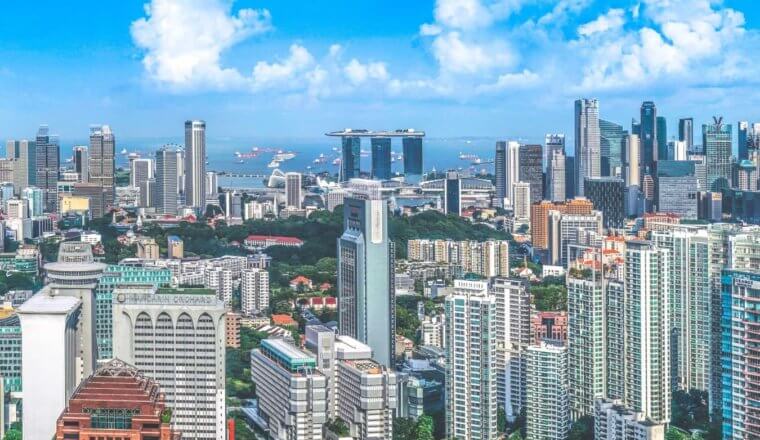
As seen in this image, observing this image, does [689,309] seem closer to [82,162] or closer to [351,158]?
[351,158]

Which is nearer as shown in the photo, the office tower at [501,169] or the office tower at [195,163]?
the office tower at [195,163]

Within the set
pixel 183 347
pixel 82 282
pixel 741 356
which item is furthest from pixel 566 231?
pixel 183 347

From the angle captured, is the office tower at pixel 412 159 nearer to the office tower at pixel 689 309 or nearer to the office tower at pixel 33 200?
the office tower at pixel 33 200

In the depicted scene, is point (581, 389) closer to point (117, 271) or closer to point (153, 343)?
point (153, 343)

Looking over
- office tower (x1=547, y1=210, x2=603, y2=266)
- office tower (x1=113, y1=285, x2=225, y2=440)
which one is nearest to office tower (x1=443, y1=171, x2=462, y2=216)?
office tower (x1=547, y1=210, x2=603, y2=266)

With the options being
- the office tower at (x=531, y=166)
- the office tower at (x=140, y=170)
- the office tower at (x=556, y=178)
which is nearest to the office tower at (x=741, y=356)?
the office tower at (x=556, y=178)

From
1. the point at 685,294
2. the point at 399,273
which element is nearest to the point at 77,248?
the point at 685,294
